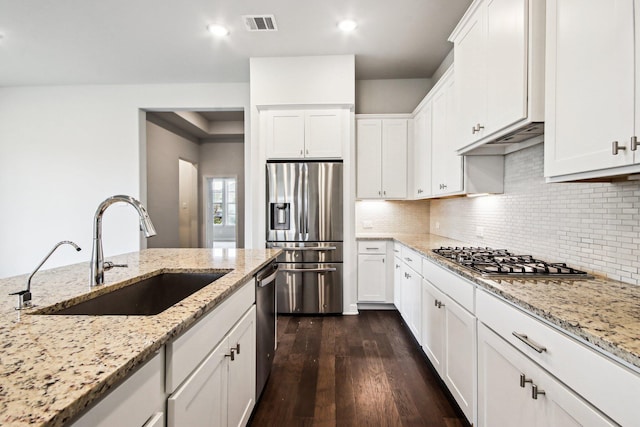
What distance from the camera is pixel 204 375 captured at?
3.45ft

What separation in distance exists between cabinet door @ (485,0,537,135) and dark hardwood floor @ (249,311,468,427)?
5.68 ft

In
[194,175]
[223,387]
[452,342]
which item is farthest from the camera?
[194,175]

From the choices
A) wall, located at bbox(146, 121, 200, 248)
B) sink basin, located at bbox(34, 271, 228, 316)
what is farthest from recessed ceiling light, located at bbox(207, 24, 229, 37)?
wall, located at bbox(146, 121, 200, 248)

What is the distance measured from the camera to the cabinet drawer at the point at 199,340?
84 cm

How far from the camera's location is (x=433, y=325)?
2.17 meters

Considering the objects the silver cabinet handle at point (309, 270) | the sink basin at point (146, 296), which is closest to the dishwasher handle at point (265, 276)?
the sink basin at point (146, 296)

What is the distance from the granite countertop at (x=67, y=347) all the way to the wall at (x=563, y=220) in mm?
1721

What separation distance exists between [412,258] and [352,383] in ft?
3.85

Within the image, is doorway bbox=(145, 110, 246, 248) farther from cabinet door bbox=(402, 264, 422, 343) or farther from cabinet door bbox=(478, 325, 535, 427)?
cabinet door bbox=(478, 325, 535, 427)

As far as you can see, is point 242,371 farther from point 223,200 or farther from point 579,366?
point 223,200

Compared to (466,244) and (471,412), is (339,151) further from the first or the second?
(471,412)

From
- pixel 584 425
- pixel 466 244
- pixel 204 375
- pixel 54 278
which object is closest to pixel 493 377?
pixel 584 425

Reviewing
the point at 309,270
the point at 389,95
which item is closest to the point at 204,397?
the point at 309,270

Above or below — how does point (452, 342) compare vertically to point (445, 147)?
below
